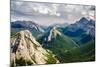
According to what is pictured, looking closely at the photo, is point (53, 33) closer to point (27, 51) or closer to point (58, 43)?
point (58, 43)

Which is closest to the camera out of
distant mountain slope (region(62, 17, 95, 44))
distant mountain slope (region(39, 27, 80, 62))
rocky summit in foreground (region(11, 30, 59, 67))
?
rocky summit in foreground (region(11, 30, 59, 67))

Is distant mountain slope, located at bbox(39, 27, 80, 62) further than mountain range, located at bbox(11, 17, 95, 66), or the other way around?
distant mountain slope, located at bbox(39, 27, 80, 62)

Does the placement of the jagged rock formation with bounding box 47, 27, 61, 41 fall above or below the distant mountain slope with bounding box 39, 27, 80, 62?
above

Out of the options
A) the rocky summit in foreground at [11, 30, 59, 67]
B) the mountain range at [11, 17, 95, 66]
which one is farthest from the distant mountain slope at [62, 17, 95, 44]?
the rocky summit in foreground at [11, 30, 59, 67]

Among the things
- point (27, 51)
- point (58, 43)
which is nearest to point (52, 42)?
point (58, 43)

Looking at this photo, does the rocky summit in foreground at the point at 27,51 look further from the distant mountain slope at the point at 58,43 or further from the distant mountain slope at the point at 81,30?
the distant mountain slope at the point at 81,30

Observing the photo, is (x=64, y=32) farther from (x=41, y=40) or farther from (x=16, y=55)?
(x=16, y=55)

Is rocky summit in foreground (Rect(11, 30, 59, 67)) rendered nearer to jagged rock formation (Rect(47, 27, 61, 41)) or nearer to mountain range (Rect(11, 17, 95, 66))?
mountain range (Rect(11, 17, 95, 66))
